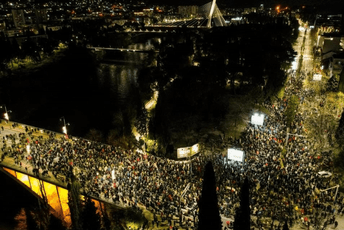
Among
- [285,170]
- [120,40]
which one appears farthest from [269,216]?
[120,40]

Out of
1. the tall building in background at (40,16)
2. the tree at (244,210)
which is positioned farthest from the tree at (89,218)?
the tall building in background at (40,16)

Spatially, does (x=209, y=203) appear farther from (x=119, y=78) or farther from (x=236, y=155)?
(x=119, y=78)

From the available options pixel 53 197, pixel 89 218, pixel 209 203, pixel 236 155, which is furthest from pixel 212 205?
pixel 53 197

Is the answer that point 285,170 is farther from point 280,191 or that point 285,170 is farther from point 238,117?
point 238,117

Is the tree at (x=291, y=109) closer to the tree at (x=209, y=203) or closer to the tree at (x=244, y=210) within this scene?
the tree at (x=244, y=210)

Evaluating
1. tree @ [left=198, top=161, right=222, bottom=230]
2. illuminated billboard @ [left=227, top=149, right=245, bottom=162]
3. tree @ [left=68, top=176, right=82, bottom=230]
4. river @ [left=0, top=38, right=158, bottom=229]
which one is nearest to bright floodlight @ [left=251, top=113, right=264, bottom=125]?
illuminated billboard @ [left=227, top=149, right=245, bottom=162]

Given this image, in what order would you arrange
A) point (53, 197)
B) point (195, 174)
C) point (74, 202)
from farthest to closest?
1. point (53, 197)
2. point (195, 174)
3. point (74, 202)
